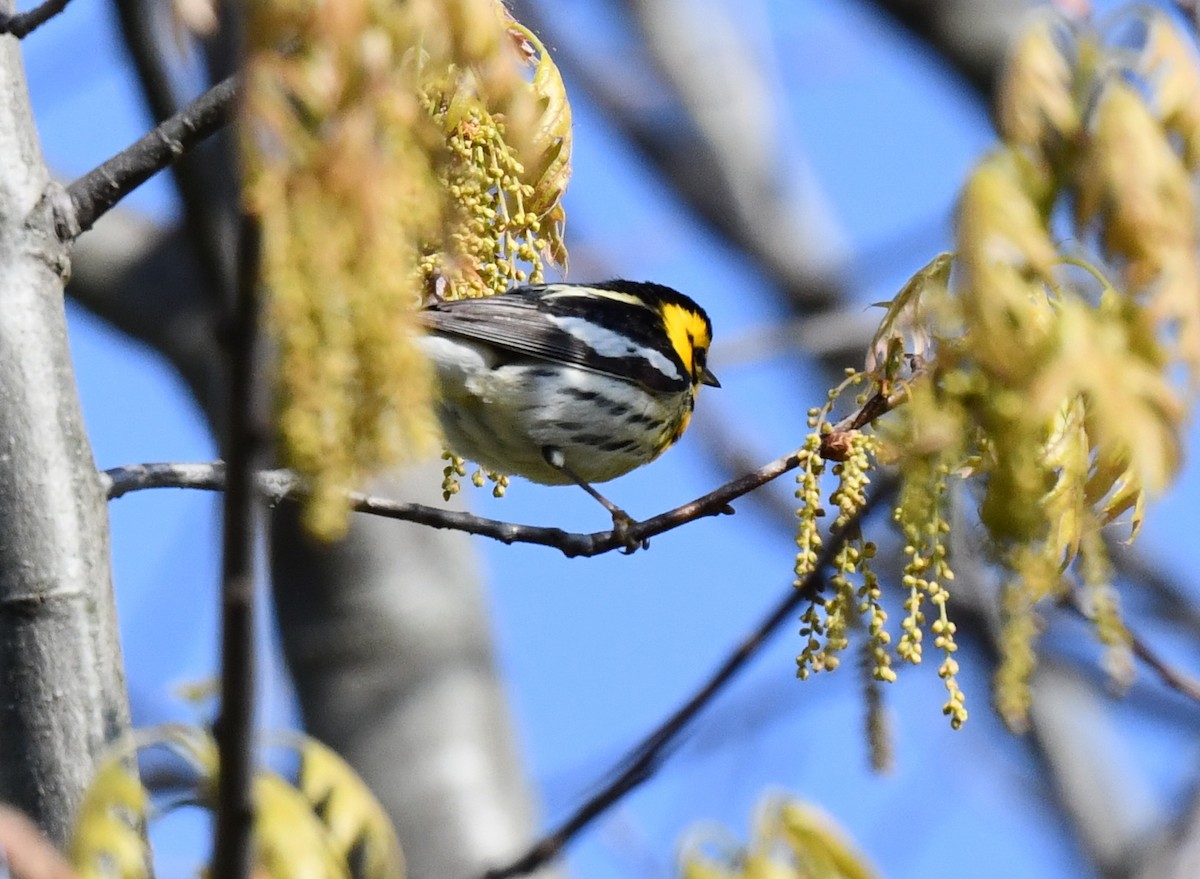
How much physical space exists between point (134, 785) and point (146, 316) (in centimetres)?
450

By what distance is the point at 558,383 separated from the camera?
151 inches

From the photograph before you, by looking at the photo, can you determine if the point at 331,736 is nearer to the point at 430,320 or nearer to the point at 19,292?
the point at 430,320

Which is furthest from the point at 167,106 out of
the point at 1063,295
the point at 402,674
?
the point at 1063,295

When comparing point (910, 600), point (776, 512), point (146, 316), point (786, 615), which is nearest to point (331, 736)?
point (146, 316)

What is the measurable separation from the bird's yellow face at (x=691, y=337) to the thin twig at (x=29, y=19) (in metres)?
2.35

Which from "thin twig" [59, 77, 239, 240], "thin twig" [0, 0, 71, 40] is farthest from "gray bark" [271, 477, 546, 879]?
"thin twig" [0, 0, 71, 40]

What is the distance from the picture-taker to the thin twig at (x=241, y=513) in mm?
1026

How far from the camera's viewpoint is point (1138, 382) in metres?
1.33

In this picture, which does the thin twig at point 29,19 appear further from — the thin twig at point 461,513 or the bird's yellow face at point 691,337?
the bird's yellow face at point 691,337

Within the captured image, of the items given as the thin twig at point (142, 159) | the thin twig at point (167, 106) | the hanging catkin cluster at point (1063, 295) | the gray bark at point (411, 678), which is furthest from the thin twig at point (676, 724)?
the gray bark at point (411, 678)

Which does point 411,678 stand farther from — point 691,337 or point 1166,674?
point 1166,674

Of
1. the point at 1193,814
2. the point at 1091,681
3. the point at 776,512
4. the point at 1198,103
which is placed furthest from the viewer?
the point at 776,512

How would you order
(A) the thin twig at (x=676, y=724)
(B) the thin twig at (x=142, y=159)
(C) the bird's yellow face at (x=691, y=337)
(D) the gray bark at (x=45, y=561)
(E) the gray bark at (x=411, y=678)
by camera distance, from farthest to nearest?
(E) the gray bark at (x=411, y=678) → (C) the bird's yellow face at (x=691, y=337) → (B) the thin twig at (x=142, y=159) → (D) the gray bark at (x=45, y=561) → (A) the thin twig at (x=676, y=724)

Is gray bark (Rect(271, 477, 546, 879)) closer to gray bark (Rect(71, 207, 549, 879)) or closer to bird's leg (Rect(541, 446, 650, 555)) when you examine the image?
gray bark (Rect(71, 207, 549, 879))
